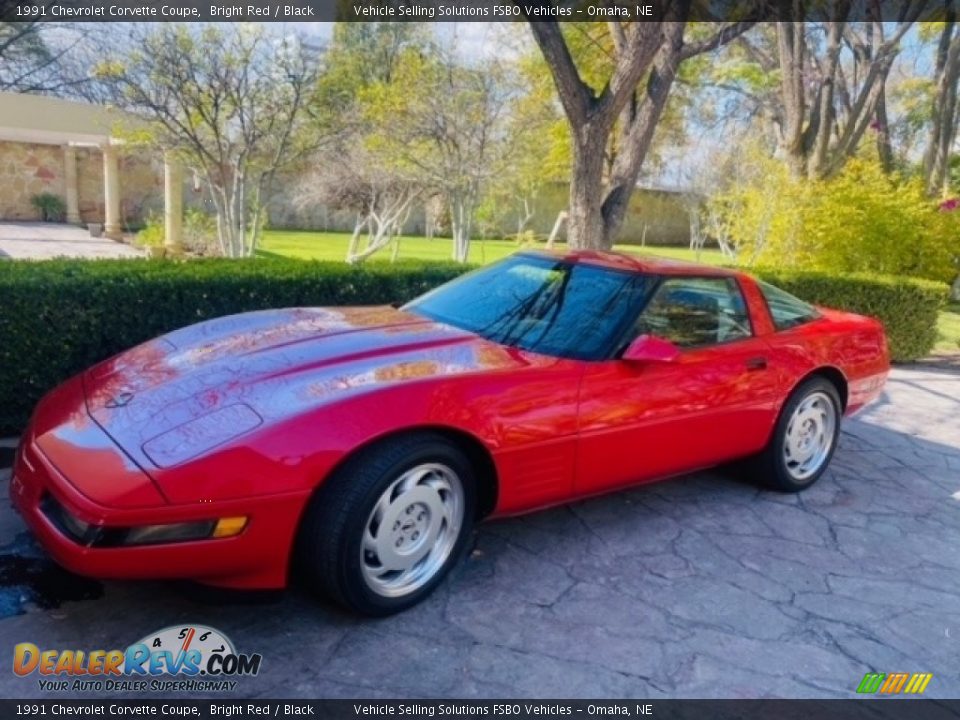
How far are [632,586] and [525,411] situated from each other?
0.92 m

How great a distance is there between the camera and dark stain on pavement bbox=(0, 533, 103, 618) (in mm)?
2539

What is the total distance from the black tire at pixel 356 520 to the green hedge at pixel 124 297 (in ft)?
9.03

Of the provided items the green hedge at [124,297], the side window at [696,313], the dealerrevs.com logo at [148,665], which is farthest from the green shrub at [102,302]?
the side window at [696,313]

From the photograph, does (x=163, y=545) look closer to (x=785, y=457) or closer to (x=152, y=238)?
(x=785, y=457)

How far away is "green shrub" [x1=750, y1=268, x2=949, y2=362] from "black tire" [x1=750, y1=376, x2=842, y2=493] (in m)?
4.33

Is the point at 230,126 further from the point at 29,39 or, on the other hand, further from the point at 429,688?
the point at 429,688

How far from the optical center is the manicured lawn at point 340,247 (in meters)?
17.4

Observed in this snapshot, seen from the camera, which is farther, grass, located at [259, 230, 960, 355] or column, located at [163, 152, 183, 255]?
column, located at [163, 152, 183, 255]

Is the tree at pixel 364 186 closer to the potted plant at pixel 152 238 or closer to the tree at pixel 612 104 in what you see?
the potted plant at pixel 152 238

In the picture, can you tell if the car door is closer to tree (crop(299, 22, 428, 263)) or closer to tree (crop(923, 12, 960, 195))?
tree (crop(299, 22, 428, 263))

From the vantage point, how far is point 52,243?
15.7m

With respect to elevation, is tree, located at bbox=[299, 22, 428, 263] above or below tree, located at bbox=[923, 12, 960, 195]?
below

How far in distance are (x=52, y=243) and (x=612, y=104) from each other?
46.4 ft

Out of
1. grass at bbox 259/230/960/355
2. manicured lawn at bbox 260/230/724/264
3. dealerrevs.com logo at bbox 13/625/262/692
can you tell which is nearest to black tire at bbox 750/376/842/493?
dealerrevs.com logo at bbox 13/625/262/692
